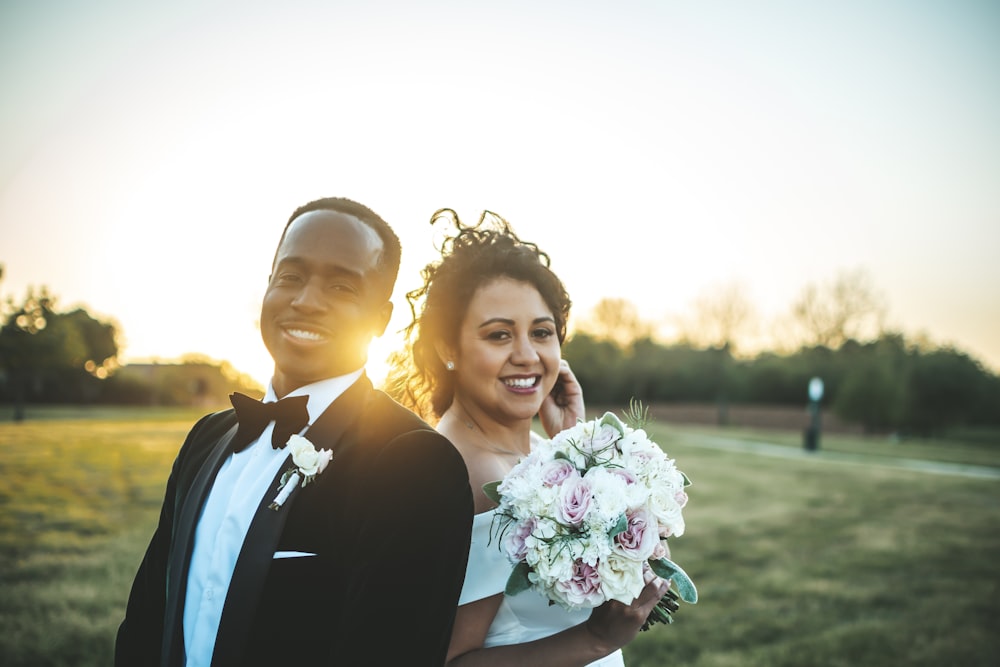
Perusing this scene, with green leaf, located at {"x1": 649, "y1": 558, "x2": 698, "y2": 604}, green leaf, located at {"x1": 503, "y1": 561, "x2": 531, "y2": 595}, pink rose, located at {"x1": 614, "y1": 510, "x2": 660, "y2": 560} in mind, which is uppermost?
pink rose, located at {"x1": 614, "y1": 510, "x2": 660, "y2": 560}

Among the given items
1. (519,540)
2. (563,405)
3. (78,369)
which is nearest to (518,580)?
(519,540)

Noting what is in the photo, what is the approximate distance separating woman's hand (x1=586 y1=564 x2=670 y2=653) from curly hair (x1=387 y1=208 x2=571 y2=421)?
1376 millimetres

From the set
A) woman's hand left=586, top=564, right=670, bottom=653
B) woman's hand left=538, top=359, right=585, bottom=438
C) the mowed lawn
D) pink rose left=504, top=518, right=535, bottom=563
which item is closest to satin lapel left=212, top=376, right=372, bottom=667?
pink rose left=504, top=518, right=535, bottom=563

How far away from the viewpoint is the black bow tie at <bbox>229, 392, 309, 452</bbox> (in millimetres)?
2242

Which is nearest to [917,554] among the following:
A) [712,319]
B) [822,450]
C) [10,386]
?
[822,450]

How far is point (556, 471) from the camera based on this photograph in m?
2.53

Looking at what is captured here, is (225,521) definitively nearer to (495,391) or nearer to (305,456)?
(305,456)

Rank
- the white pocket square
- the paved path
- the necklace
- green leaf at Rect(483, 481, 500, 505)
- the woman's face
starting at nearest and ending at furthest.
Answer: the white pocket square
green leaf at Rect(483, 481, 500, 505)
the woman's face
the necklace
the paved path

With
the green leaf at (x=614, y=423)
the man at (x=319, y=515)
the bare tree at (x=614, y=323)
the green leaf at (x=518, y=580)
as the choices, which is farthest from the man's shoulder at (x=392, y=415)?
the bare tree at (x=614, y=323)

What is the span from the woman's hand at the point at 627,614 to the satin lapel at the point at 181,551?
1431 millimetres

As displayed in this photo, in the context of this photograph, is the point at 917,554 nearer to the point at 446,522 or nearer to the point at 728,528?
the point at 728,528

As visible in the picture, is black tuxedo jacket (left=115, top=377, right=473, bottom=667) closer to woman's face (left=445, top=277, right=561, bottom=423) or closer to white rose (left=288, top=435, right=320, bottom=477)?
white rose (left=288, top=435, right=320, bottom=477)

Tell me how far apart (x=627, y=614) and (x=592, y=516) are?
0.41 meters

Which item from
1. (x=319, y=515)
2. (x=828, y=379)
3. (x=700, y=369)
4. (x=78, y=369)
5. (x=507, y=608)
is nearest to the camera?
(x=319, y=515)
